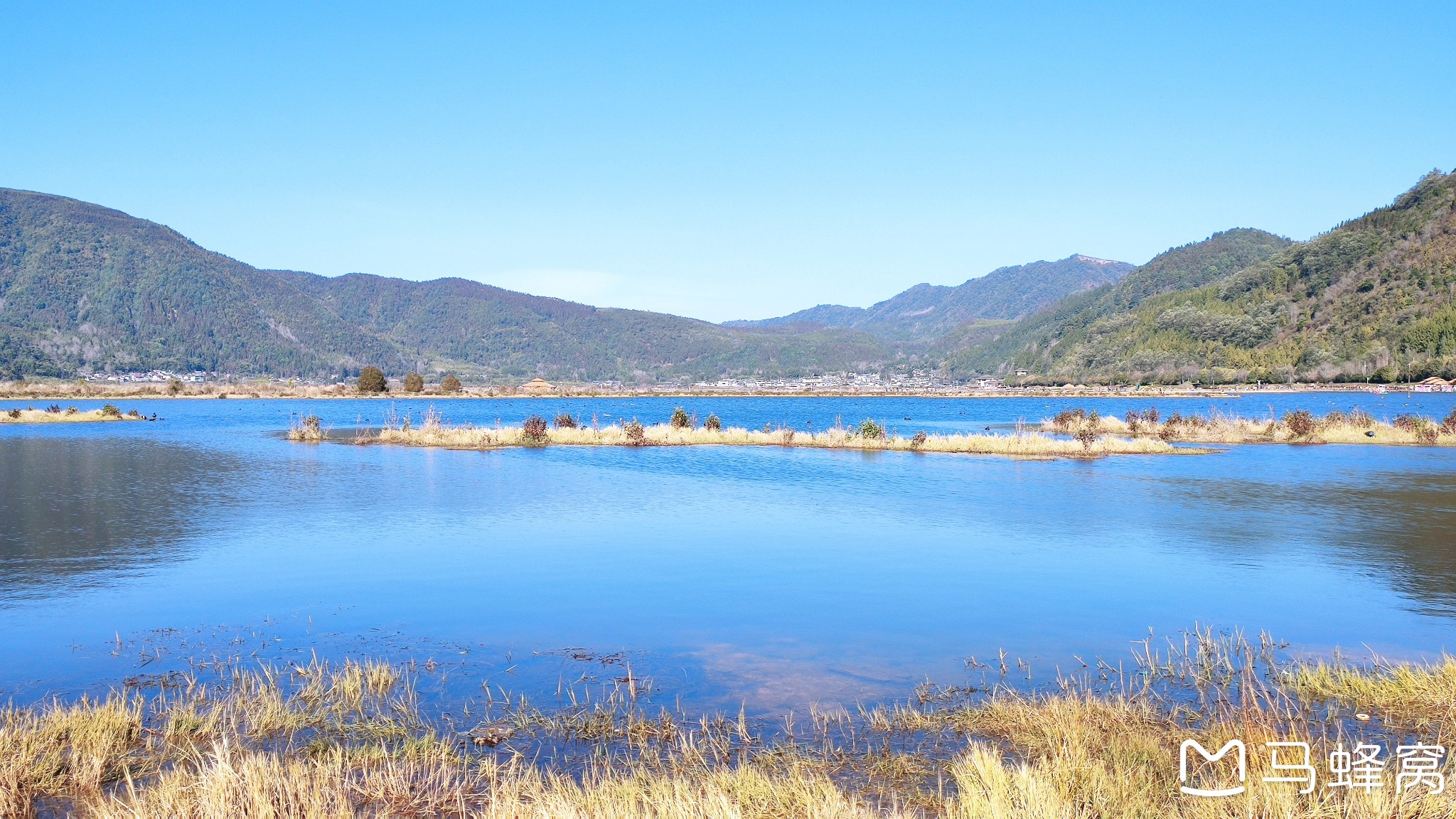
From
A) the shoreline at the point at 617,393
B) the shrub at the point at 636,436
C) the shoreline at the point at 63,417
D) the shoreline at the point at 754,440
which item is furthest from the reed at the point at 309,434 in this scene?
the shoreline at the point at 617,393

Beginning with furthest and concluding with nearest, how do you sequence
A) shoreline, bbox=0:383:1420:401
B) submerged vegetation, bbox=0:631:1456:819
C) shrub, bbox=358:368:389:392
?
shrub, bbox=358:368:389:392, shoreline, bbox=0:383:1420:401, submerged vegetation, bbox=0:631:1456:819

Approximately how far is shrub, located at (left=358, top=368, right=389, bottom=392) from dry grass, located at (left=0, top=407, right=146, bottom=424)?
129 feet

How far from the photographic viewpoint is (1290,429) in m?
42.5

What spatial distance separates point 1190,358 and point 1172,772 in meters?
146

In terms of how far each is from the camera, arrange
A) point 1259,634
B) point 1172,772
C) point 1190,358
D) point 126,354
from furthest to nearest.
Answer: point 126,354 < point 1190,358 < point 1259,634 < point 1172,772

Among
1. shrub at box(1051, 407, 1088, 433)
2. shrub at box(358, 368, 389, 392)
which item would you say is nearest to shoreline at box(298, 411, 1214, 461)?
shrub at box(1051, 407, 1088, 433)

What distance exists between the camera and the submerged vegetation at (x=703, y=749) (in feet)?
19.3

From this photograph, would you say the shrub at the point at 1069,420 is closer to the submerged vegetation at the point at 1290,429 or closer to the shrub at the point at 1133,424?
the submerged vegetation at the point at 1290,429

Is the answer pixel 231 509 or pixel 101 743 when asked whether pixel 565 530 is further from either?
pixel 101 743

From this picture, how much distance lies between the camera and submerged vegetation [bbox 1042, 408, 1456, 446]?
40531mm

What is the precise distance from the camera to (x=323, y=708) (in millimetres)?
8203

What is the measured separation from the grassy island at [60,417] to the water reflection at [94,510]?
26420 millimetres

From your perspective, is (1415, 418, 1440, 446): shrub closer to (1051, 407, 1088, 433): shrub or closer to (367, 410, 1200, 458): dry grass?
(367, 410, 1200, 458): dry grass

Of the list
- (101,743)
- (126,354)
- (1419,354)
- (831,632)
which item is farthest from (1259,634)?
(126,354)
